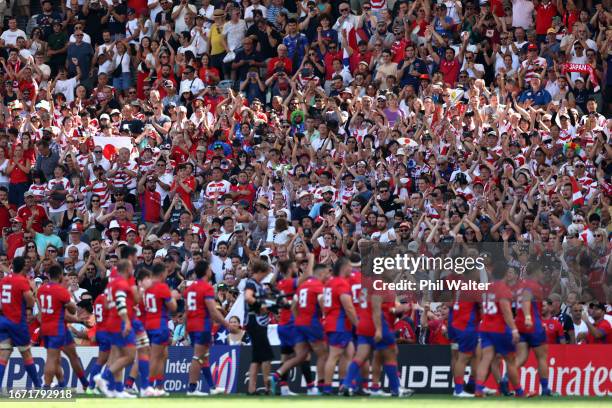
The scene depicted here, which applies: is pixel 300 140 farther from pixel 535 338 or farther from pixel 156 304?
pixel 535 338

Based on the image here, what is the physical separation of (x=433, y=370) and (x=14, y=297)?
6.12m

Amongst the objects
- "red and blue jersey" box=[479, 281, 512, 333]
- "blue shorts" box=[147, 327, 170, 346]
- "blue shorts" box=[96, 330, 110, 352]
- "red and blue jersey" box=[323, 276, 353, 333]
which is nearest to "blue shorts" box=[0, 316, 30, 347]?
"blue shorts" box=[96, 330, 110, 352]

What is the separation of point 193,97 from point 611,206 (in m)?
9.28

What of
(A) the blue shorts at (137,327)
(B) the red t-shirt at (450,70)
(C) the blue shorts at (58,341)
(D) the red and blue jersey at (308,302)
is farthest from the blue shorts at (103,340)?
(B) the red t-shirt at (450,70)

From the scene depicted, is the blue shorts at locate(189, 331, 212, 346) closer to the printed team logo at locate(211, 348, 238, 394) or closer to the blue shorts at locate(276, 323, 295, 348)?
the blue shorts at locate(276, 323, 295, 348)

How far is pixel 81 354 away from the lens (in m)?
23.8

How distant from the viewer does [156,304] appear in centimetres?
2122

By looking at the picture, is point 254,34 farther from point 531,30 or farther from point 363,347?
point 363,347

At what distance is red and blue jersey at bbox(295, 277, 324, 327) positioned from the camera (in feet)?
69.6

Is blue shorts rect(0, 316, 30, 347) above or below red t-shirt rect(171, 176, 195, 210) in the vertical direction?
below

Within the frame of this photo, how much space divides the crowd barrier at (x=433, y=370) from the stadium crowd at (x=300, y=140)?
0.38m

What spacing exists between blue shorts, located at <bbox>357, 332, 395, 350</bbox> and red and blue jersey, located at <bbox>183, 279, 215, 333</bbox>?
83.9 inches

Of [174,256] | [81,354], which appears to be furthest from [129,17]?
[81,354]

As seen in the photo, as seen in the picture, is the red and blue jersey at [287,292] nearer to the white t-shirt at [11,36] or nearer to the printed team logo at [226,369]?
the printed team logo at [226,369]
